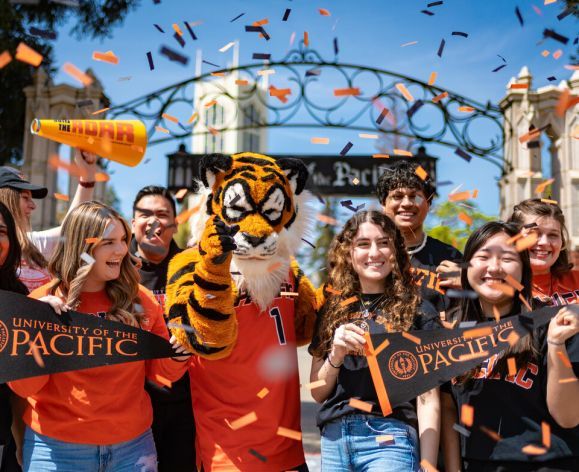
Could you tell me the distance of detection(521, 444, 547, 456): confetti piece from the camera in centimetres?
247

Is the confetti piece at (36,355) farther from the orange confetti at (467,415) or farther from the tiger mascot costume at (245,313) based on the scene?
the orange confetti at (467,415)

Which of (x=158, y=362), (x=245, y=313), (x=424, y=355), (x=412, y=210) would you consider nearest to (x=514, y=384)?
(x=424, y=355)

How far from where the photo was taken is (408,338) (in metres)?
2.79

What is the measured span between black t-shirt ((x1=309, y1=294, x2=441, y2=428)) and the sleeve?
0.64 m

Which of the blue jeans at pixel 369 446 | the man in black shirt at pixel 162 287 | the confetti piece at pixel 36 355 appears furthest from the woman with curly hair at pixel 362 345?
the confetti piece at pixel 36 355

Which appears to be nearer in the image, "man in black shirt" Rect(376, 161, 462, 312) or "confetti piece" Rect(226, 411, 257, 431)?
"confetti piece" Rect(226, 411, 257, 431)

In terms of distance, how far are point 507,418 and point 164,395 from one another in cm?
177

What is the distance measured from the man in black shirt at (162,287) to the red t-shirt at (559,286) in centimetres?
197

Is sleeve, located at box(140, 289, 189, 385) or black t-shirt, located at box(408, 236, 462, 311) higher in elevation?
black t-shirt, located at box(408, 236, 462, 311)

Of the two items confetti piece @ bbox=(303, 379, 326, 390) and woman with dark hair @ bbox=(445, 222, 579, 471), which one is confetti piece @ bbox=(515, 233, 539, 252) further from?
confetti piece @ bbox=(303, 379, 326, 390)

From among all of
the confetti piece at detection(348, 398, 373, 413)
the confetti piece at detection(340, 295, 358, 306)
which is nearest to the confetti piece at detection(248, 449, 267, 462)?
the confetti piece at detection(348, 398, 373, 413)

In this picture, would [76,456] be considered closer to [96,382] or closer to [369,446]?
[96,382]

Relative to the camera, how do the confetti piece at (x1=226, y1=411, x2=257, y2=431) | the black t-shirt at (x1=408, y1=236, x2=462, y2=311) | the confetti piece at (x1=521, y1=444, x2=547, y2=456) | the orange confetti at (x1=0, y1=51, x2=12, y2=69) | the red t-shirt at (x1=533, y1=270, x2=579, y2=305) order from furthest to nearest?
the orange confetti at (x1=0, y1=51, x2=12, y2=69), the red t-shirt at (x1=533, y1=270, x2=579, y2=305), the black t-shirt at (x1=408, y1=236, x2=462, y2=311), the confetti piece at (x1=226, y1=411, x2=257, y2=431), the confetti piece at (x1=521, y1=444, x2=547, y2=456)

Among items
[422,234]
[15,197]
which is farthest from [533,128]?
[15,197]
